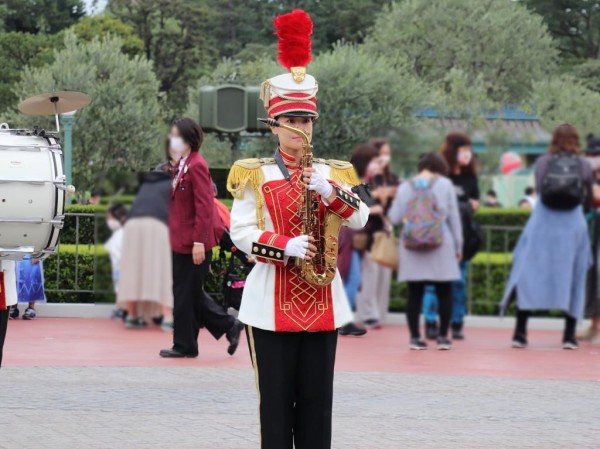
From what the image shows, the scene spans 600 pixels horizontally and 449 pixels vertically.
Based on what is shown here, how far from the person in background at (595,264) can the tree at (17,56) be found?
34.6 metres

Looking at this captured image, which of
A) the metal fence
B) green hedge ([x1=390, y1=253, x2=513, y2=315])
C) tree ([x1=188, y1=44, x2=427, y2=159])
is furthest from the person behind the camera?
tree ([x1=188, y1=44, x2=427, y2=159])

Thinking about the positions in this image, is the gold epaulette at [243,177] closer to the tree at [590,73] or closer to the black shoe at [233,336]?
Answer: the black shoe at [233,336]

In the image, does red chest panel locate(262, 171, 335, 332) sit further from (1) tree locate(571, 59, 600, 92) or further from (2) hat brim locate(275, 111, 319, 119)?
(1) tree locate(571, 59, 600, 92)

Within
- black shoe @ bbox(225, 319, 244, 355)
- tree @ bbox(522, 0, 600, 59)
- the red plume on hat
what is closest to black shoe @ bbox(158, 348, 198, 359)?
black shoe @ bbox(225, 319, 244, 355)

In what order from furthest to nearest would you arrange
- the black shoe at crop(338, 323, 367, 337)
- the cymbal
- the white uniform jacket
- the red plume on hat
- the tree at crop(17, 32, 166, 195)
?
the tree at crop(17, 32, 166, 195), the black shoe at crop(338, 323, 367, 337), the cymbal, the red plume on hat, the white uniform jacket

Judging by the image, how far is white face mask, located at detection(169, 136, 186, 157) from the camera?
11016 millimetres

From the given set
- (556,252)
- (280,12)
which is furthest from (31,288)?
(280,12)

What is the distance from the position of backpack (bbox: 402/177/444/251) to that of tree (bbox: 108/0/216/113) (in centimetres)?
4822

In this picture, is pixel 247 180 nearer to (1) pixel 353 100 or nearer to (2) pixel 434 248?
(2) pixel 434 248

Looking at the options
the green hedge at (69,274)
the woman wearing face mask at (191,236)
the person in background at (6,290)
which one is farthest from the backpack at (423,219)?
the person in background at (6,290)

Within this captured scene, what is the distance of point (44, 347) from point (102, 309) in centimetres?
202

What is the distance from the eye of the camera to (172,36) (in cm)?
6244

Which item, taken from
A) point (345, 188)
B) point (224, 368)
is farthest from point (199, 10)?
point (345, 188)

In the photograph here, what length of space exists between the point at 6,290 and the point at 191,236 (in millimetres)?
3206
